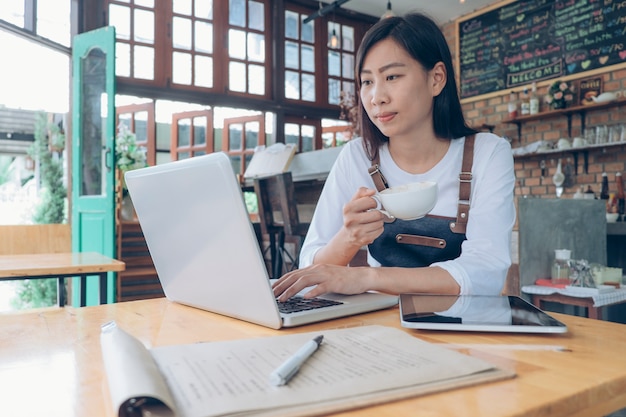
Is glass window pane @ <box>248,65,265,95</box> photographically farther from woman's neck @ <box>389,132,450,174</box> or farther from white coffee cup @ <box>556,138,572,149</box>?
woman's neck @ <box>389,132,450,174</box>

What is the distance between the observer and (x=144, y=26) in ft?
16.5

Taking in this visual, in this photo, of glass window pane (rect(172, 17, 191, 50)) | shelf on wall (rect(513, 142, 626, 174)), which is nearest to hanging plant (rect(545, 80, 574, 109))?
shelf on wall (rect(513, 142, 626, 174))

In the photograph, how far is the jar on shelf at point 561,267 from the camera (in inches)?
101

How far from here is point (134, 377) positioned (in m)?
0.41

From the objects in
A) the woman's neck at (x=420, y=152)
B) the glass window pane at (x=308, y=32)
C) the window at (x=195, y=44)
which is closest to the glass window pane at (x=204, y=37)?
the window at (x=195, y=44)

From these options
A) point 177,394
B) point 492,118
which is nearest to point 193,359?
point 177,394

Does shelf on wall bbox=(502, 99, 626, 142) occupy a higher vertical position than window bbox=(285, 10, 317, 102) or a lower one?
lower

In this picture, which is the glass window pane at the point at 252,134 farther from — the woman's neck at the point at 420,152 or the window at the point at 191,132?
the woman's neck at the point at 420,152

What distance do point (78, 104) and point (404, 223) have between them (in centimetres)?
378

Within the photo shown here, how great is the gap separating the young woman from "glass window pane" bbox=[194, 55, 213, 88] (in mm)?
4229

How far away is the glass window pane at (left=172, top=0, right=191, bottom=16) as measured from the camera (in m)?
5.21

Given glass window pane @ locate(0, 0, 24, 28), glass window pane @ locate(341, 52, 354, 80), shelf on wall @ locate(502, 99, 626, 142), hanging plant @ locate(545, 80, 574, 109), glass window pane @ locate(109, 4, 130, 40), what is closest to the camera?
glass window pane @ locate(0, 0, 24, 28)

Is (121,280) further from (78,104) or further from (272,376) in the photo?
(272,376)

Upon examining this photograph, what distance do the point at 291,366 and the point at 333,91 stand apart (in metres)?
6.03
